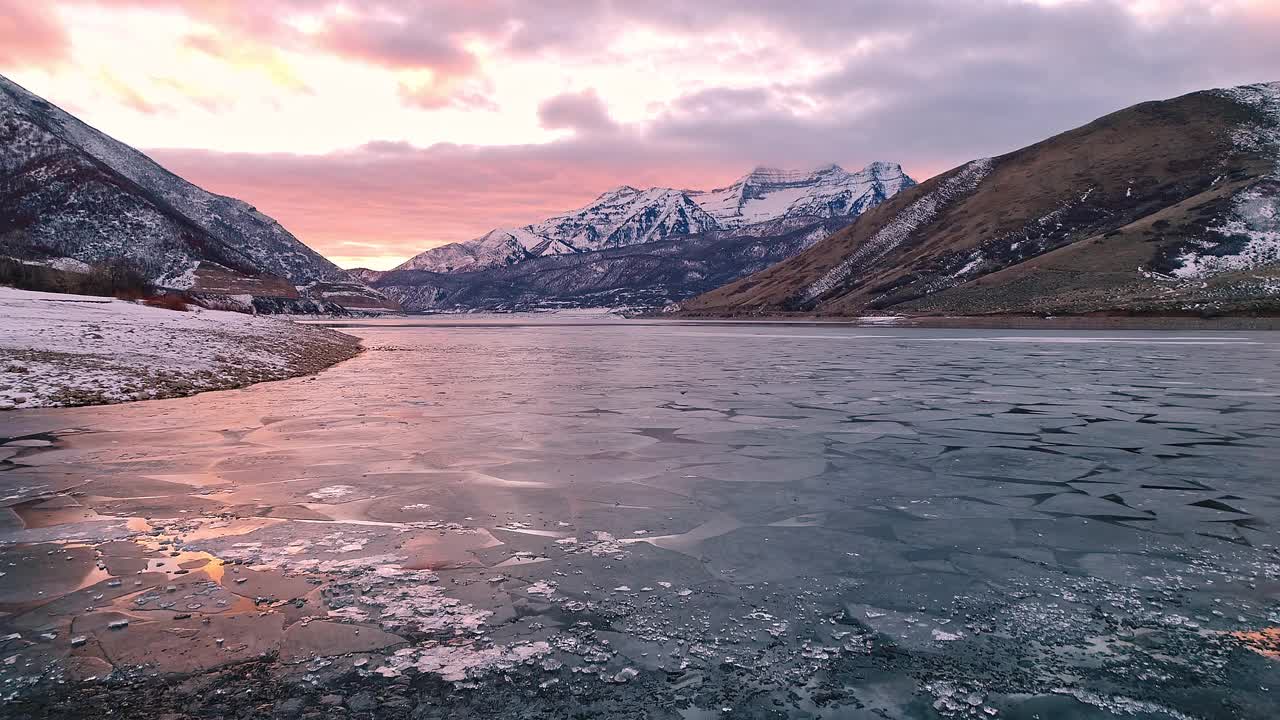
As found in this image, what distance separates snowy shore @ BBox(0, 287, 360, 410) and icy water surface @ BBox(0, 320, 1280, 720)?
22.1ft

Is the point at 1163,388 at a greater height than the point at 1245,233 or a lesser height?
lesser

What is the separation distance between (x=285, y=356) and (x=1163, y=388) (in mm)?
45590

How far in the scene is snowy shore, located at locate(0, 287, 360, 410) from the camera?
84.6ft

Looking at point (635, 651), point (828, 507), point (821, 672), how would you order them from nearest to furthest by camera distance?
point (821, 672)
point (635, 651)
point (828, 507)

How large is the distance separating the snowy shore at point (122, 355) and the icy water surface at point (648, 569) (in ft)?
22.1

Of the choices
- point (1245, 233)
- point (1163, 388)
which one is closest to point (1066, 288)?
point (1245, 233)

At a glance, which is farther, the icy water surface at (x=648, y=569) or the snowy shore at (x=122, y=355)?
the snowy shore at (x=122, y=355)

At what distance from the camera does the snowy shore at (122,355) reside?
84.6 feet

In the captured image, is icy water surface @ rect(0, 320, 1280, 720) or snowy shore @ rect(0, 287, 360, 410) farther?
snowy shore @ rect(0, 287, 360, 410)

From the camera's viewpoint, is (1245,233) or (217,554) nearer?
(217,554)

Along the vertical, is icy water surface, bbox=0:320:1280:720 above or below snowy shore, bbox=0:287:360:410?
below

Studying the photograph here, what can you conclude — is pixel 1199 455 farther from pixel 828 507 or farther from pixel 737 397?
pixel 737 397

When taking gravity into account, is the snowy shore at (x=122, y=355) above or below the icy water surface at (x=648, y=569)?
above

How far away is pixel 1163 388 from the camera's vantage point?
1170 inches
